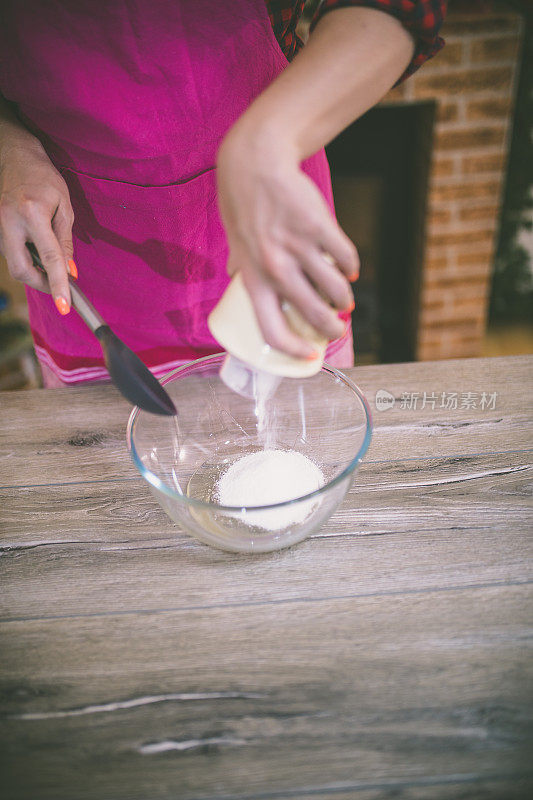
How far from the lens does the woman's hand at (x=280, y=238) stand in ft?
1.22

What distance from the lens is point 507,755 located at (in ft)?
1.36

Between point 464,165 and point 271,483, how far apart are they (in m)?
1.62

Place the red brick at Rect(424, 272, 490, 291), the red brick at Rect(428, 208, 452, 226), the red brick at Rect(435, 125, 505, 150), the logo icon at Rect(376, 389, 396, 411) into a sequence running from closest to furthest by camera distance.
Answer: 1. the logo icon at Rect(376, 389, 396, 411)
2. the red brick at Rect(435, 125, 505, 150)
3. the red brick at Rect(428, 208, 452, 226)
4. the red brick at Rect(424, 272, 490, 291)

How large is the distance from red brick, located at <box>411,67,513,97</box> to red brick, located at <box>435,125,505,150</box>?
0.11 meters

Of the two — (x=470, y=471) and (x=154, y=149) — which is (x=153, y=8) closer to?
(x=154, y=149)

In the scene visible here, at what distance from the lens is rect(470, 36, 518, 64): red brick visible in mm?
1611

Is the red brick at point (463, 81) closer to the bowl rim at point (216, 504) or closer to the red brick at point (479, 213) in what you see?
the red brick at point (479, 213)

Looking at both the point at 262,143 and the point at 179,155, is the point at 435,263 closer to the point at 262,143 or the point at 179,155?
the point at 179,155

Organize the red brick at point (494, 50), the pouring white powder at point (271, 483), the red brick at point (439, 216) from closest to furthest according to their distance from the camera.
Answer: the pouring white powder at point (271, 483) < the red brick at point (494, 50) < the red brick at point (439, 216)

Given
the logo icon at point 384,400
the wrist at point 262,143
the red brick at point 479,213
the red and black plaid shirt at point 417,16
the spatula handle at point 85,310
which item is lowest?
the red brick at point 479,213

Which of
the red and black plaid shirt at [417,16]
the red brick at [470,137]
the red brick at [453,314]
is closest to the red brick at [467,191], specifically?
the red brick at [470,137]

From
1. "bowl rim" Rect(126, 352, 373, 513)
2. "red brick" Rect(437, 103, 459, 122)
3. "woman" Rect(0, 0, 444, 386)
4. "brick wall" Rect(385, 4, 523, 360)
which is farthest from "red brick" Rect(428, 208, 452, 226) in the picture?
"bowl rim" Rect(126, 352, 373, 513)

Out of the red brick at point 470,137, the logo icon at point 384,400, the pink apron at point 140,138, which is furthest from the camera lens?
the red brick at point 470,137

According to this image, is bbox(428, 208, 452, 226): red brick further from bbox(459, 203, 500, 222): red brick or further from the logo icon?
the logo icon
